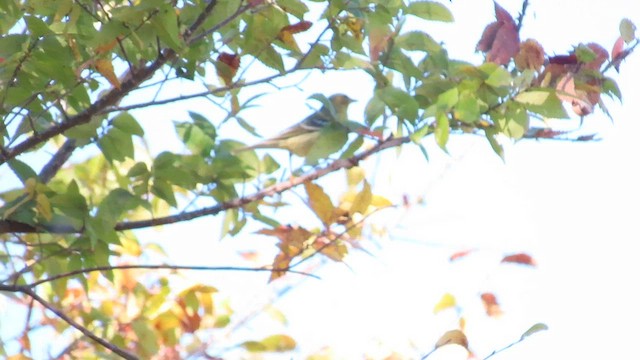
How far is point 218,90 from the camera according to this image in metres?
1.55

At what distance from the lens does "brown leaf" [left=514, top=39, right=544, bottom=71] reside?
1462mm

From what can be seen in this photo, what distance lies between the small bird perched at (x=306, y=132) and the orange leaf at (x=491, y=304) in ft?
1.89

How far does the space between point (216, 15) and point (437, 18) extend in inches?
14.2

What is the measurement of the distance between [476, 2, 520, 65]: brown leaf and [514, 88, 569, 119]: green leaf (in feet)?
0.25

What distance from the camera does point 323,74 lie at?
165 cm

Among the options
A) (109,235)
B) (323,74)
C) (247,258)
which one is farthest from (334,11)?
(247,258)

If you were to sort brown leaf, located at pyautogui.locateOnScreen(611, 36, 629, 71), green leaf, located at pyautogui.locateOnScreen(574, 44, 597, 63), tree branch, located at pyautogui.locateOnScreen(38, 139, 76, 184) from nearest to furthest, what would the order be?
1. green leaf, located at pyautogui.locateOnScreen(574, 44, 597, 63)
2. brown leaf, located at pyautogui.locateOnScreen(611, 36, 629, 71)
3. tree branch, located at pyautogui.locateOnScreen(38, 139, 76, 184)

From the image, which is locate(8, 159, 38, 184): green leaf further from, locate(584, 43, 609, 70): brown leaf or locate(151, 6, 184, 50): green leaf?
locate(584, 43, 609, 70): brown leaf

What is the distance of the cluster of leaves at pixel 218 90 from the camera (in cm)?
140

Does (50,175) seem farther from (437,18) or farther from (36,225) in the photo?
(437,18)

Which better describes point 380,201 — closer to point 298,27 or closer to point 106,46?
point 298,27

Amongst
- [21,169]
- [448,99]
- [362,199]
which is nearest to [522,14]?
[448,99]

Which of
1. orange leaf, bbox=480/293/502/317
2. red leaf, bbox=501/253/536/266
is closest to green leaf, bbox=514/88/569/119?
red leaf, bbox=501/253/536/266

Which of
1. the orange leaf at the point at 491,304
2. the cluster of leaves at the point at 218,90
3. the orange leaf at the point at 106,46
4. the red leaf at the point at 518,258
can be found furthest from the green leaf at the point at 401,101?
the orange leaf at the point at 491,304
